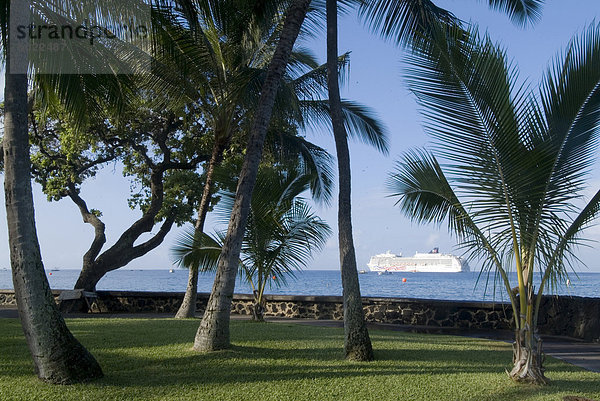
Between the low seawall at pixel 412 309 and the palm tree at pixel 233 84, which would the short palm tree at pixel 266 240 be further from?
the low seawall at pixel 412 309

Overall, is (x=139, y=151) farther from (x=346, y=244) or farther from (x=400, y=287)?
(x=400, y=287)

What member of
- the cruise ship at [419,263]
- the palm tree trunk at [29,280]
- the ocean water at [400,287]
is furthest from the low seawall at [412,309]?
the cruise ship at [419,263]

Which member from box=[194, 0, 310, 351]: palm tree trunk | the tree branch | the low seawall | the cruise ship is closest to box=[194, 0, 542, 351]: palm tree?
box=[194, 0, 310, 351]: palm tree trunk

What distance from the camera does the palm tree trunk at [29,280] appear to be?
5445 millimetres

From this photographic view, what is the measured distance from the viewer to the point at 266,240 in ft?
38.9

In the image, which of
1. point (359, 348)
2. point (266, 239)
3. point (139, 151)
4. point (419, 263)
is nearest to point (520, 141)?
point (359, 348)

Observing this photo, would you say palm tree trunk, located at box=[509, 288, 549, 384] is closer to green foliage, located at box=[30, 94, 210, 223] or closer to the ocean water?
the ocean water

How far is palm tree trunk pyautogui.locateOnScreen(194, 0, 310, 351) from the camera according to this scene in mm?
7137

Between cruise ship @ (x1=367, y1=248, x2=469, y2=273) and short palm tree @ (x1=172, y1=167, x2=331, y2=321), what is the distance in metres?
78.3

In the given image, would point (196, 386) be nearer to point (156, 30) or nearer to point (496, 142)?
point (496, 142)

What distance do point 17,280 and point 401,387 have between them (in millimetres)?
4255

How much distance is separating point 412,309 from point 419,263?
293ft

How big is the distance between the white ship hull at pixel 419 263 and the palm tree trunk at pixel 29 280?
279 feet

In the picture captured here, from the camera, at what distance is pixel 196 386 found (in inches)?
225
